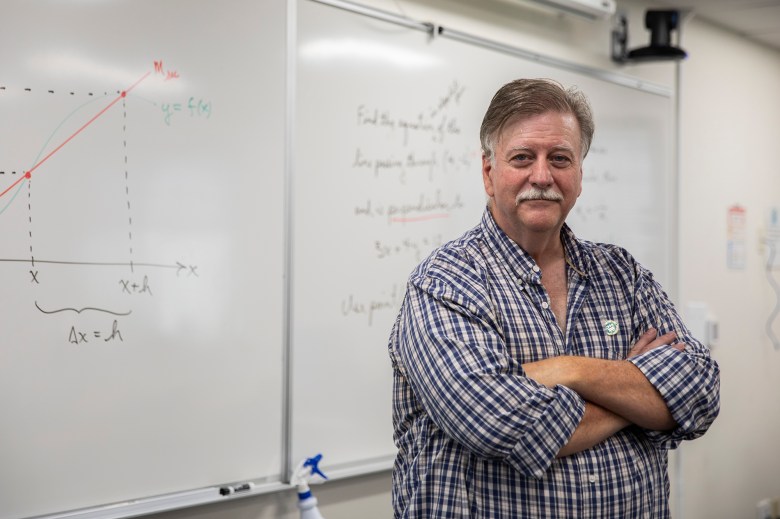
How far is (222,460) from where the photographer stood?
193 centimetres

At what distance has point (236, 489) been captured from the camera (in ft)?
6.32

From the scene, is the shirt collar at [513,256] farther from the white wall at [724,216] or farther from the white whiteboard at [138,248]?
the white wall at [724,216]

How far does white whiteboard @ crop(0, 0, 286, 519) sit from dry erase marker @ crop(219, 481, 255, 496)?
4 cm

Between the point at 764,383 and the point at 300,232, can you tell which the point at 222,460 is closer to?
the point at 300,232

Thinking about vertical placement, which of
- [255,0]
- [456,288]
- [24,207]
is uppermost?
[255,0]

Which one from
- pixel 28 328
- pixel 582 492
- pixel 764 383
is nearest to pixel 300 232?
pixel 28 328

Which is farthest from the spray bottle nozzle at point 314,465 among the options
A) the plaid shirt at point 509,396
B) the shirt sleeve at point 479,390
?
the shirt sleeve at point 479,390

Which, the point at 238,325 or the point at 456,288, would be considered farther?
the point at 238,325

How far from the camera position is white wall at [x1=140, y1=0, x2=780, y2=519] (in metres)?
3.33

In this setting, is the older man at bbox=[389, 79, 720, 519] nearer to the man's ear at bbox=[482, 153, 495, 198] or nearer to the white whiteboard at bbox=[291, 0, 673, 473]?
the man's ear at bbox=[482, 153, 495, 198]

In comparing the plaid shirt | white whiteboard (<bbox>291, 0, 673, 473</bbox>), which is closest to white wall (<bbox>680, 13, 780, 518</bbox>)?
white whiteboard (<bbox>291, 0, 673, 473</bbox>)

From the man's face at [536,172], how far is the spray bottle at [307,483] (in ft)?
2.82

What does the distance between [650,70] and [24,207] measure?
254 centimetres

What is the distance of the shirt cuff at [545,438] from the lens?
1.22 m
